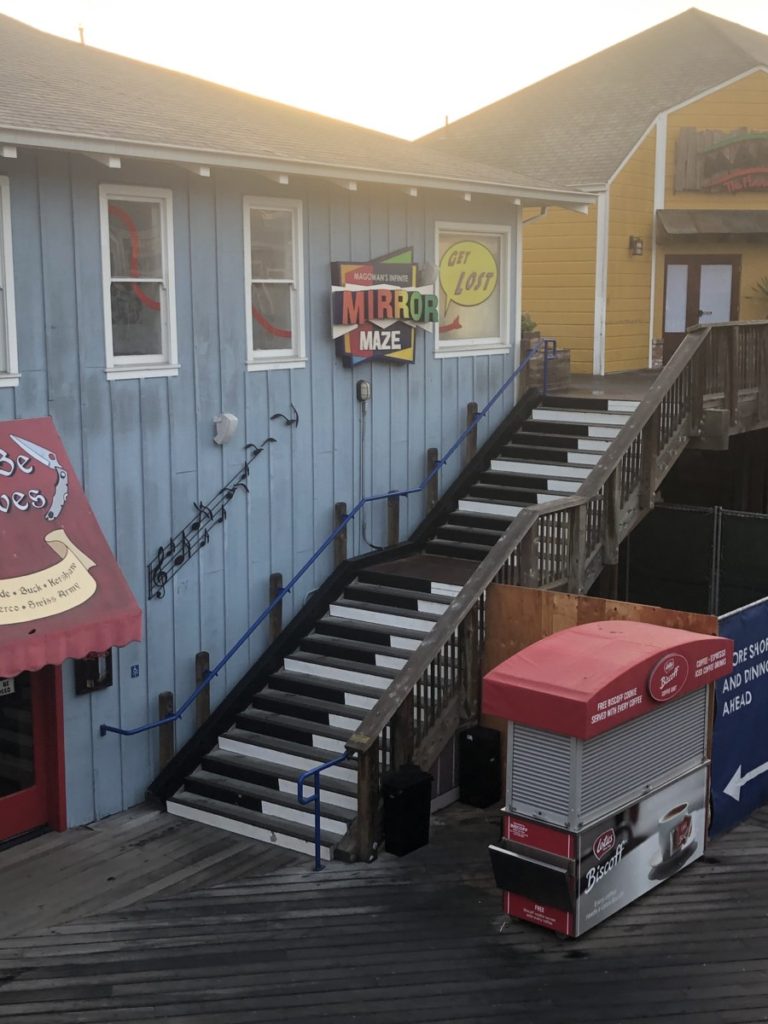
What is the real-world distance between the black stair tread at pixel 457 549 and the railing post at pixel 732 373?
148 inches

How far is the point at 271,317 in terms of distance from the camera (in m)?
13.1

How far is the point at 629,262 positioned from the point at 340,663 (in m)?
11.0

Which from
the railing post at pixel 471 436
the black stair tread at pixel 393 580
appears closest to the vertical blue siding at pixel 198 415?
the black stair tread at pixel 393 580

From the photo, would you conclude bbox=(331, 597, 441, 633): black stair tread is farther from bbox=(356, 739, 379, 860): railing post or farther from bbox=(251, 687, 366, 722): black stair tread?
bbox=(356, 739, 379, 860): railing post

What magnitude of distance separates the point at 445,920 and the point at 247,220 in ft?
23.7

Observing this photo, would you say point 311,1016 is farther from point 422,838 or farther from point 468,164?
point 468,164

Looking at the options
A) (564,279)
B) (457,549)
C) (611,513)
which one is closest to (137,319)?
(457,549)

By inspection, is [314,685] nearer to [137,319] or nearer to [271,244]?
[137,319]

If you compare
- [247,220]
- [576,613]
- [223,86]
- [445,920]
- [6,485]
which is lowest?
[445,920]

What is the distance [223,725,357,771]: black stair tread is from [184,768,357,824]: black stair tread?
253 millimetres

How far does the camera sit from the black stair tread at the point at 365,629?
42.3 feet

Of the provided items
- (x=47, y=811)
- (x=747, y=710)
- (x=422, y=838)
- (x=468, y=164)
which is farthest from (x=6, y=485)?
(x=468, y=164)

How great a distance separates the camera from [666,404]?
14.3 meters

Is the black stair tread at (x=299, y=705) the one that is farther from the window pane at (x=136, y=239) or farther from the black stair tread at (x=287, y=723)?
the window pane at (x=136, y=239)
